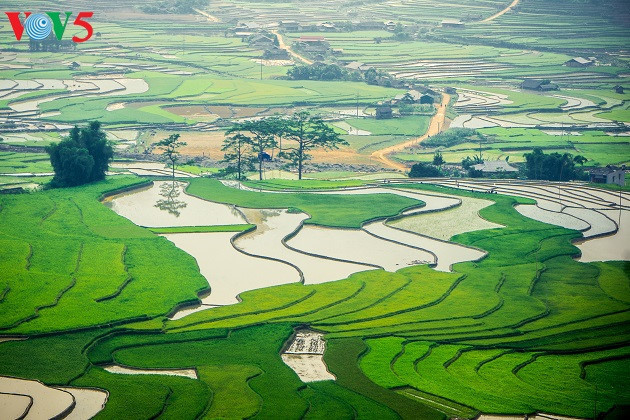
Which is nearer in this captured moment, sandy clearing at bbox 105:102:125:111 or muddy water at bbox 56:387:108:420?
muddy water at bbox 56:387:108:420

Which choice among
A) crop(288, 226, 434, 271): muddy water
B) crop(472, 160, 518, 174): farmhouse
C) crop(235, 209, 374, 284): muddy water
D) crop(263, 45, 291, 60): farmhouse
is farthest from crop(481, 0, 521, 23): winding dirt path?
crop(288, 226, 434, 271): muddy water

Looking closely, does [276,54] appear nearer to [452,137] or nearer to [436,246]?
[452,137]

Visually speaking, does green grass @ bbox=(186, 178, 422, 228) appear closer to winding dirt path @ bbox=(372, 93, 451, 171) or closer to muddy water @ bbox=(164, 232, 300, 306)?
muddy water @ bbox=(164, 232, 300, 306)

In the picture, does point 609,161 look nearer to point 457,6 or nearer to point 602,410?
point 602,410

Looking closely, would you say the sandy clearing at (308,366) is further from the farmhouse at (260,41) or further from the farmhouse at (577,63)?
the farmhouse at (260,41)

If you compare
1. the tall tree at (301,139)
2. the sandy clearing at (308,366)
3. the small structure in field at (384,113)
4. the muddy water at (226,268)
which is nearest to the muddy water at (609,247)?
the muddy water at (226,268)

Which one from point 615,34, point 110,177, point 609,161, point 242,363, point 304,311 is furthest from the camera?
point 615,34

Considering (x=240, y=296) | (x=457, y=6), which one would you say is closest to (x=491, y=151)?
(x=240, y=296)
